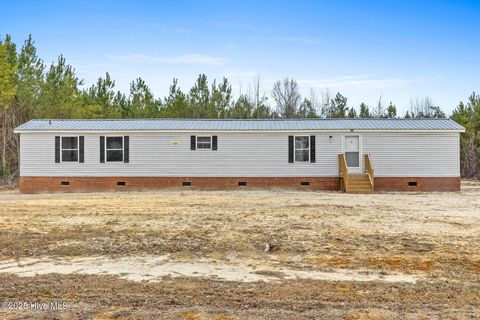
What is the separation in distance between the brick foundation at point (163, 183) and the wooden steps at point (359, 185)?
3.04 feet

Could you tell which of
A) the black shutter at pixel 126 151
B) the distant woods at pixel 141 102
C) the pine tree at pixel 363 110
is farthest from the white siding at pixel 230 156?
the pine tree at pixel 363 110

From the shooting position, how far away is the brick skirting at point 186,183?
63.4ft

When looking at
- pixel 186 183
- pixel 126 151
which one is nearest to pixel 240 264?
pixel 186 183

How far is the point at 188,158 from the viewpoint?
19562 millimetres

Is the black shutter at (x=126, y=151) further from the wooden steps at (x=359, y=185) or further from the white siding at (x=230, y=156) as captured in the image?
the wooden steps at (x=359, y=185)

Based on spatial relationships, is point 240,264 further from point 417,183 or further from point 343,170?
point 417,183

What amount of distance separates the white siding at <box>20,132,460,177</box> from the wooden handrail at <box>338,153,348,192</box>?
0.23 m

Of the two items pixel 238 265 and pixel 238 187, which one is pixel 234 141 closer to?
pixel 238 187

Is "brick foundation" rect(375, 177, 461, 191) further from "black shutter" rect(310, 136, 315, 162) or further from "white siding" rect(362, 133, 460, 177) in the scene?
"black shutter" rect(310, 136, 315, 162)

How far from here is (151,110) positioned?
34438 millimetres

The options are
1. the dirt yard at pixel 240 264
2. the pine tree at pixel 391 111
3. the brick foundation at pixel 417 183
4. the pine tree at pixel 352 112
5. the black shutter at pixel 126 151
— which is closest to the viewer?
the dirt yard at pixel 240 264

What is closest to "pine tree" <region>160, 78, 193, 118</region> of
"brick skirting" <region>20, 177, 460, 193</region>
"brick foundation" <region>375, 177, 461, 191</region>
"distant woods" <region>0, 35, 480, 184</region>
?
"distant woods" <region>0, 35, 480, 184</region>

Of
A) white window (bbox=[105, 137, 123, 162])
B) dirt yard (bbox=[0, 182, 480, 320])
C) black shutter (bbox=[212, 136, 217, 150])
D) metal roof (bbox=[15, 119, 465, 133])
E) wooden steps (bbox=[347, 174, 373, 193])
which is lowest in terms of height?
dirt yard (bbox=[0, 182, 480, 320])

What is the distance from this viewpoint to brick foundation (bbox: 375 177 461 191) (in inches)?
750
